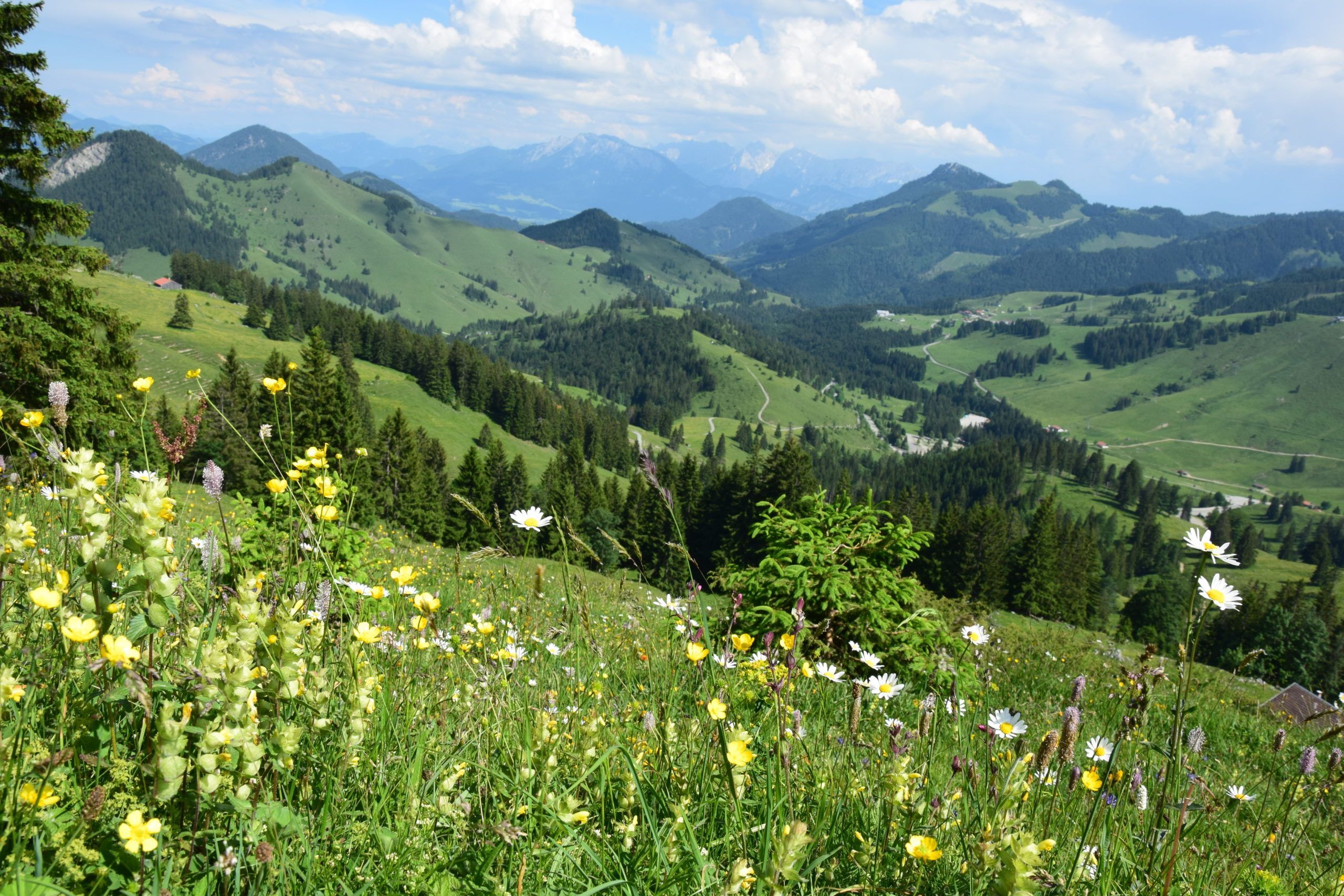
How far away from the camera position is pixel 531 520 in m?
3.50

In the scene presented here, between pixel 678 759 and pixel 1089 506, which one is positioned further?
pixel 1089 506

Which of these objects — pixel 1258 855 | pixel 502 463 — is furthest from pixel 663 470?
pixel 1258 855

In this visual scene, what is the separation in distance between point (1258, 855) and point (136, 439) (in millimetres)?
7091

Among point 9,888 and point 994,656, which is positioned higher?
point 9,888

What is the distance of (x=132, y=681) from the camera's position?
158cm

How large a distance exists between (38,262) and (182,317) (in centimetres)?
15177

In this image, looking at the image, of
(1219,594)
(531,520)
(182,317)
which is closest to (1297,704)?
(1219,594)

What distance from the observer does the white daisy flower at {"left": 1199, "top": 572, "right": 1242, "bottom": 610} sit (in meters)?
2.30

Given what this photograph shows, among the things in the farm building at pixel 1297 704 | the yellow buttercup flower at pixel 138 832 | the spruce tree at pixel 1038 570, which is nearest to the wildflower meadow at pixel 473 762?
the yellow buttercup flower at pixel 138 832

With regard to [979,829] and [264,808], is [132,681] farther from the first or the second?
[979,829]

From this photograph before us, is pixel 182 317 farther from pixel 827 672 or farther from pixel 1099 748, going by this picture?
pixel 1099 748

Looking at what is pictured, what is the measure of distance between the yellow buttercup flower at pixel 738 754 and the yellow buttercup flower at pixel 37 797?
1742mm

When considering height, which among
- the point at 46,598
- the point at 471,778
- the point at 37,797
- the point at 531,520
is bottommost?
the point at 471,778

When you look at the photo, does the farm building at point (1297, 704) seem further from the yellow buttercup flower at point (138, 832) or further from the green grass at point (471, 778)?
the yellow buttercup flower at point (138, 832)
